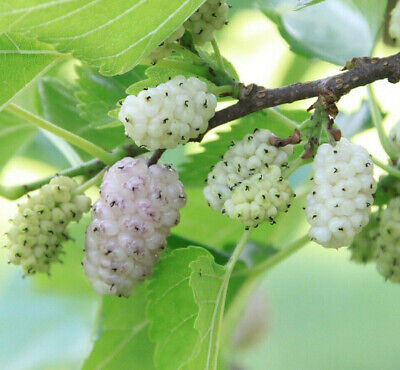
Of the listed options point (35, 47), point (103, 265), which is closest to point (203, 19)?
point (35, 47)

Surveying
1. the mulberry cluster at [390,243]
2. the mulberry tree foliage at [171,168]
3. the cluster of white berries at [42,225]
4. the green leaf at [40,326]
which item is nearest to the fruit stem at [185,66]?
the mulberry tree foliage at [171,168]

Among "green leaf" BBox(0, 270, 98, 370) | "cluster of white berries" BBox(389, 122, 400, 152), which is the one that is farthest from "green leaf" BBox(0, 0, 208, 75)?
"green leaf" BBox(0, 270, 98, 370)

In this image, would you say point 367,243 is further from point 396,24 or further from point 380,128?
point 396,24

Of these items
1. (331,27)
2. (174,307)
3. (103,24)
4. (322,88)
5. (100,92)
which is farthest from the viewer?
(331,27)

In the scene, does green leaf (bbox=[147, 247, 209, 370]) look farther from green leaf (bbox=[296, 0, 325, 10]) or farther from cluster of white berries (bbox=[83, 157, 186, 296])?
green leaf (bbox=[296, 0, 325, 10])

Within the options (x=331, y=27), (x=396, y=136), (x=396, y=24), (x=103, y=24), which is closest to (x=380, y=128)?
(x=396, y=136)

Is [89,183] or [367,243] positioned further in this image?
[367,243]

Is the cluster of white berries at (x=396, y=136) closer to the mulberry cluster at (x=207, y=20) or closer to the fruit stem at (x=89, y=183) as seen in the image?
the mulberry cluster at (x=207, y=20)
